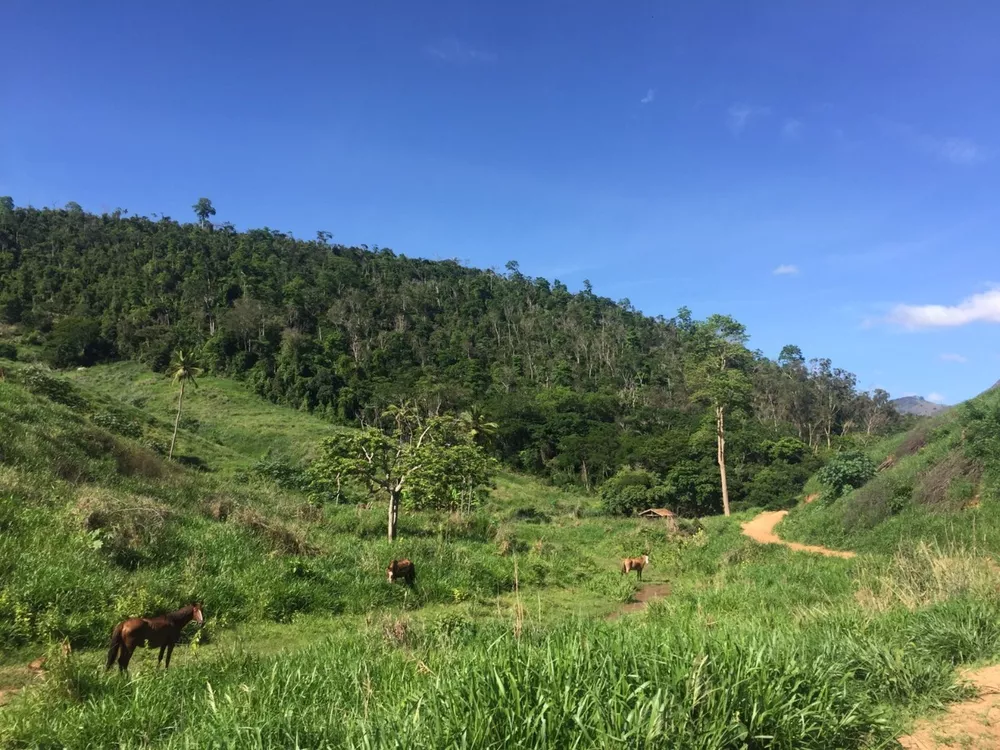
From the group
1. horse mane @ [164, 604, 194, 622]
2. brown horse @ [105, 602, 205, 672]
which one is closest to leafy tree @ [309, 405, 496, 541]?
horse mane @ [164, 604, 194, 622]

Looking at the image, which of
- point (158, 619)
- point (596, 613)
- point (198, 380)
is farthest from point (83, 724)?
point (198, 380)

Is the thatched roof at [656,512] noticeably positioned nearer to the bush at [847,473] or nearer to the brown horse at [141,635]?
the bush at [847,473]

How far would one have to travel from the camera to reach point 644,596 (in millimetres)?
13992

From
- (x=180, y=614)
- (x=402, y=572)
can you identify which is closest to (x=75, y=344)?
(x=402, y=572)

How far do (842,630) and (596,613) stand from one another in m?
6.95

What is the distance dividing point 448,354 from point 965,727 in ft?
262

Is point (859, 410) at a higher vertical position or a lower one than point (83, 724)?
higher

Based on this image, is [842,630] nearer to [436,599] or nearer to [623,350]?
[436,599]

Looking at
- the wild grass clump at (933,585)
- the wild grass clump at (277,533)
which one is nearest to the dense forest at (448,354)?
the wild grass clump at (277,533)

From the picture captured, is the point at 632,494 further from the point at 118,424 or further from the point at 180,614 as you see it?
the point at 180,614

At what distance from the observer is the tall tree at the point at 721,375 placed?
41.9 m

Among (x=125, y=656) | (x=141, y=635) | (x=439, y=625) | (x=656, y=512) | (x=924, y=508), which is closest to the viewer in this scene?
(x=125, y=656)

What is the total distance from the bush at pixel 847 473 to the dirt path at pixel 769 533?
2.84m

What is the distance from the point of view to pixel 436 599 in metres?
12.0
